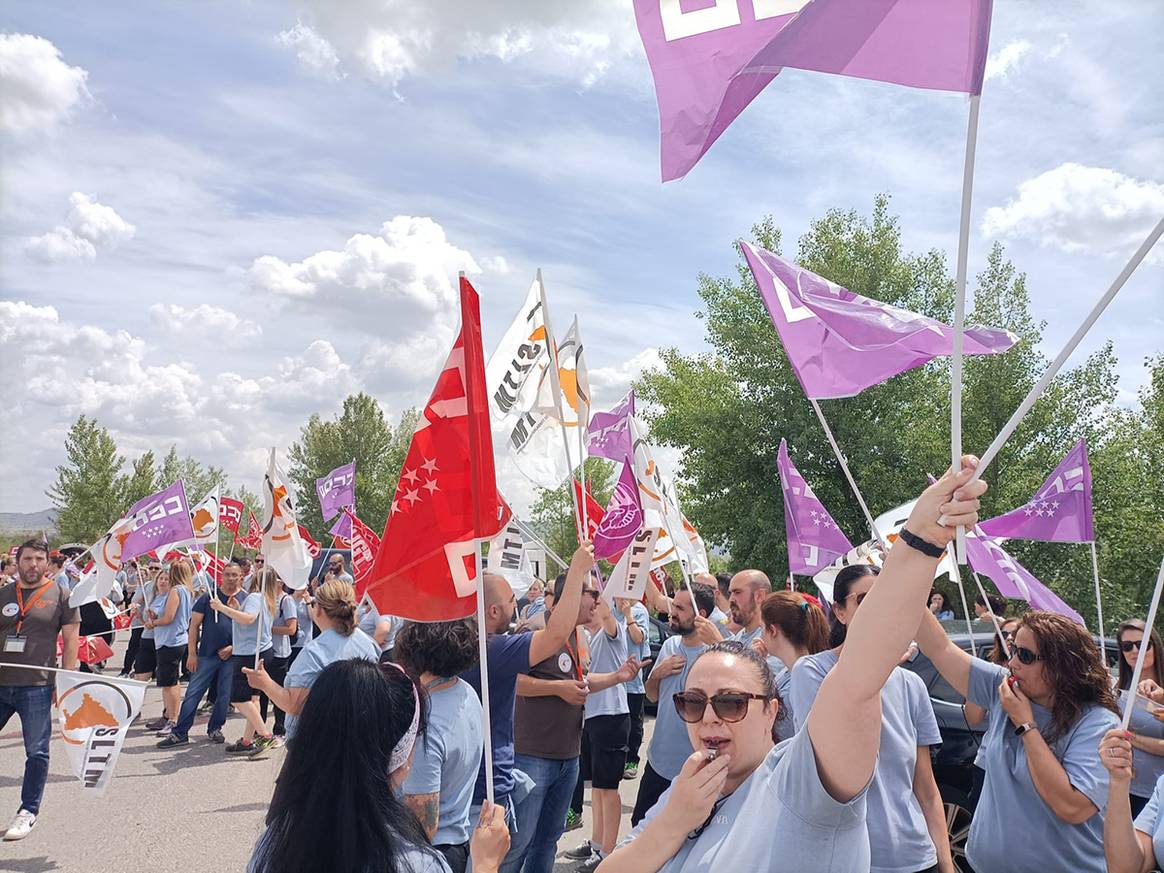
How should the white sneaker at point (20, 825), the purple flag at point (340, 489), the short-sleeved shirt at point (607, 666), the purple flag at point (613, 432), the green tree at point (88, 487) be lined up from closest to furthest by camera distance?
the white sneaker at point (20, 825) → the short-sleeved shirt at point (607, 666) → the purple flag at point (613, 432) → the purple flag at point (340, 489) → the green tree at point (88, 487)

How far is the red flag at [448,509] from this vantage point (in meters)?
3.70

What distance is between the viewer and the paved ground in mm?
6836

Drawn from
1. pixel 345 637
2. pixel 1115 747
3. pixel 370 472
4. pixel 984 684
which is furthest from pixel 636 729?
pixel 370 472

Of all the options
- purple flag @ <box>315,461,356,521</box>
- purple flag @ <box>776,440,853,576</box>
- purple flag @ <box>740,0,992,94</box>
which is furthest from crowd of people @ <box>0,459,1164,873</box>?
purple flag @ <box>315,461,356,521</box>

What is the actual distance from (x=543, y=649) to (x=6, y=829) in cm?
538

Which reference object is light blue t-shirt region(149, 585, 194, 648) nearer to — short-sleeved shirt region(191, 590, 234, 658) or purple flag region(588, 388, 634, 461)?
short-sleeved shirt region(191, 590, 234, 658)

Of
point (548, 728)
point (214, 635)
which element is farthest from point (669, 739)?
point (214, 635)

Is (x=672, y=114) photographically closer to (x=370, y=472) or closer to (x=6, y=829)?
(x=6, y=829)

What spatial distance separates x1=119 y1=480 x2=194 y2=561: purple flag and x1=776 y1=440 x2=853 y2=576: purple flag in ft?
24.5

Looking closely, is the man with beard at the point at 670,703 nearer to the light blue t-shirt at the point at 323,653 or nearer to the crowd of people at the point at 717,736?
the crowd of people at the point at 717,736

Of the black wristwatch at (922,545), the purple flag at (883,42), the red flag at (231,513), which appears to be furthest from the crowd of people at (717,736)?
the red flag at (231,513)

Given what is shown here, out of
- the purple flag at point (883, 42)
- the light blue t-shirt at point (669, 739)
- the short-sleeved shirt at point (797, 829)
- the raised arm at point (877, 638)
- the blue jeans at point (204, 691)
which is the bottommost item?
the blue jeans at point (204, 691)

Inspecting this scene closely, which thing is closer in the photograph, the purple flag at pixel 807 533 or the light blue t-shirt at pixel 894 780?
the light blue t-shirt at pixel 894 780

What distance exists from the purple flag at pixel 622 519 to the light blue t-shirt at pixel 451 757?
13.6ft
